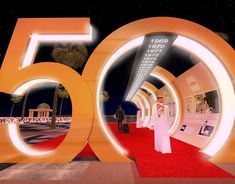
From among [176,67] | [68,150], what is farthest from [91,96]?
[176,67]

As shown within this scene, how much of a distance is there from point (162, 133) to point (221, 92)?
2.32 m

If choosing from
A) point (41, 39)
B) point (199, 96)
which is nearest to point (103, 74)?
point (41, 39)

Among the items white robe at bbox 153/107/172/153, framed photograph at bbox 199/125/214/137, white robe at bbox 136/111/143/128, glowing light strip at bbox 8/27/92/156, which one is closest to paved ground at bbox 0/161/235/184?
glowing light strip at bbox 8/27/92/156

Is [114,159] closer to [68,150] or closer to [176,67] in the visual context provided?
[68,150]

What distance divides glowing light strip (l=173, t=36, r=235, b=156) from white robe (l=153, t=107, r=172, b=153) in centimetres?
124

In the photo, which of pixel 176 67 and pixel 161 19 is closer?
pixel 161 19

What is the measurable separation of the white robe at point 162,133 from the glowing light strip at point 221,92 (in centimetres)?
124

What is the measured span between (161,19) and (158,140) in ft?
13.5

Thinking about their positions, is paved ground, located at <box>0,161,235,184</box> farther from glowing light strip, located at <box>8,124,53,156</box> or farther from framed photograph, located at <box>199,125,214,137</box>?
framed photograph, located at <box>199,125,214,137</box>

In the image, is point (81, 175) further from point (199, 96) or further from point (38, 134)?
point (38, 134)

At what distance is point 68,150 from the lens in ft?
30.2

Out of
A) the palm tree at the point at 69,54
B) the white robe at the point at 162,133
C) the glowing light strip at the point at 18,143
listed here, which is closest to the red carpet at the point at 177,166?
the white robe at the point at 162,133

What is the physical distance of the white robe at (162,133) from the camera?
10469 millimetres

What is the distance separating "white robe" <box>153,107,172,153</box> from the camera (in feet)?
34.3
